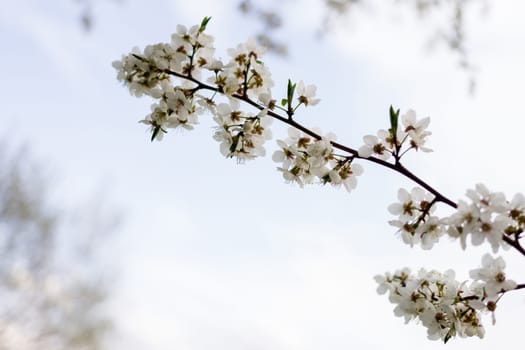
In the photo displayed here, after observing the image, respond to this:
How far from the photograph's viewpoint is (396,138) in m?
0.99

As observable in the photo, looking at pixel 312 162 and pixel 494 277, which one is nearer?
pixel 494 277

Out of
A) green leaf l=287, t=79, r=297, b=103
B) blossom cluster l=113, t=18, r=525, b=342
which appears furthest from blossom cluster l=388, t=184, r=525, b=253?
green leaf l=287, t=79, r=297, b=103

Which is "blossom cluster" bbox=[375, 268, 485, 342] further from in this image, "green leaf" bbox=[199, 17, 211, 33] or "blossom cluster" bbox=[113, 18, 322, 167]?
"green leaf" bbox=[199, 17, 211, 33]

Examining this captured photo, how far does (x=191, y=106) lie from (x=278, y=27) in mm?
2689

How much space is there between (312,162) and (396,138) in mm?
172

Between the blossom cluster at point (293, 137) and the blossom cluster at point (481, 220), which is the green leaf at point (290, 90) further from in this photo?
the blossom cluster at point (481, 220)

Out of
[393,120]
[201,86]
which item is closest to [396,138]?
[393,120]

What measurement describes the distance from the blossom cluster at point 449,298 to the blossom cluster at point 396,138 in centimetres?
26

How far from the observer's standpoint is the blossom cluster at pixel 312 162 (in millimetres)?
1011

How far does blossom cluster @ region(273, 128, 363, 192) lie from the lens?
1.01 metres

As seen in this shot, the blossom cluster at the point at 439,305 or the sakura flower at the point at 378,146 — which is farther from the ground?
the sakura flower at the point at 378,146

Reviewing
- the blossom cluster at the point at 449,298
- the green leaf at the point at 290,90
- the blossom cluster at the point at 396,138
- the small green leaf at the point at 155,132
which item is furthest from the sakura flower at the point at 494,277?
the small green leaf at the point at 155,132

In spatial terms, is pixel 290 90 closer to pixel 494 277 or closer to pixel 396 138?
pixel 396 138

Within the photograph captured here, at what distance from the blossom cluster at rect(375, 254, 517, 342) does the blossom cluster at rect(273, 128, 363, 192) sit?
0.80 ft
